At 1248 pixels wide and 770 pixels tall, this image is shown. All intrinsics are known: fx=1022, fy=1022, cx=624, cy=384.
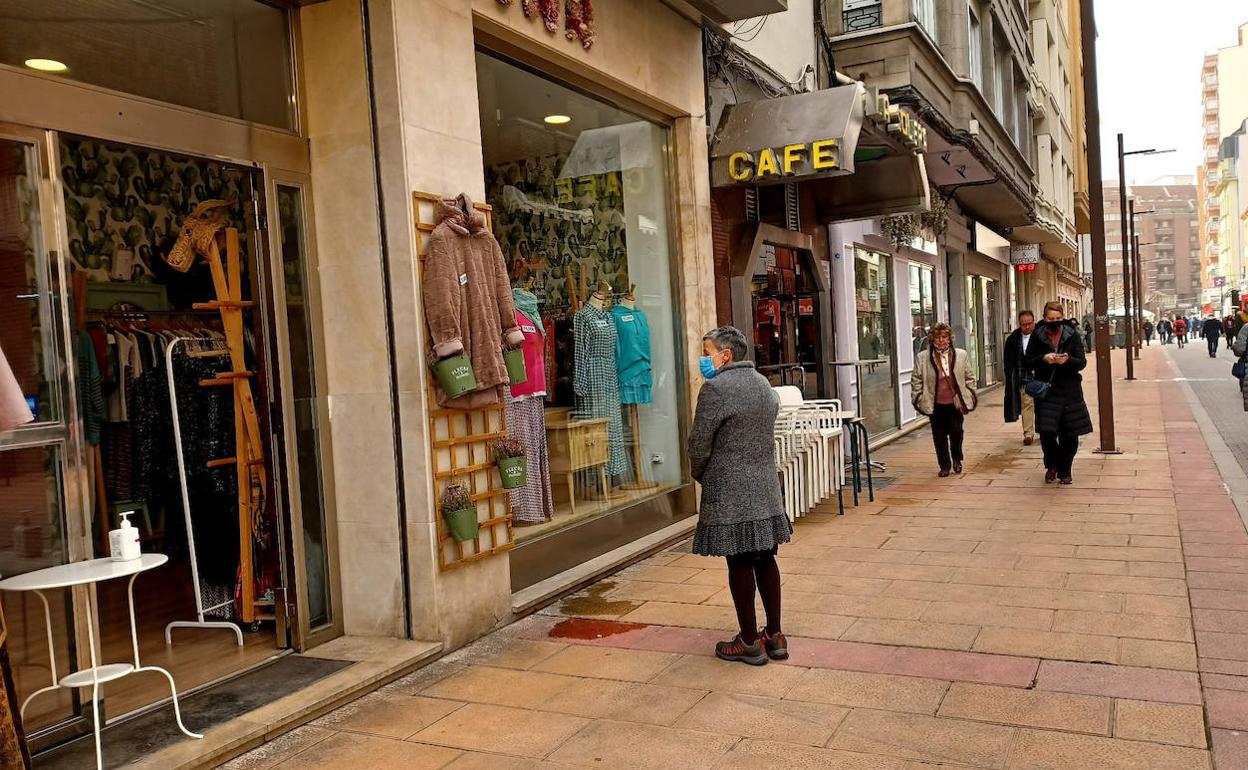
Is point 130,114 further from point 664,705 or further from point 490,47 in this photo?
point 664,705

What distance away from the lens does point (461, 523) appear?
533cm

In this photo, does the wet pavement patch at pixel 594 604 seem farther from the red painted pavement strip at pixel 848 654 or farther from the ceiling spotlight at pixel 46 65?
the ceiling spotlight at pixel 46 65

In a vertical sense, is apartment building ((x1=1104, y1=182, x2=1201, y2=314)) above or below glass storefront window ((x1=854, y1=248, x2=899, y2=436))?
above

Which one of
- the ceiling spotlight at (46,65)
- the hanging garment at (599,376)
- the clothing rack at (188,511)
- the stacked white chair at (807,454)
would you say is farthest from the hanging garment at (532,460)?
the ceiling spotlight at (46,65)

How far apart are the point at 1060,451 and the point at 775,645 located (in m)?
5.96

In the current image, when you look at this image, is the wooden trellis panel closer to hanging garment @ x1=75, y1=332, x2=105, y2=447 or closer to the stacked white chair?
hanging garment @ x1=75, y1=332, x2=105, y2=447

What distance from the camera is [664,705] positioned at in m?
4.43

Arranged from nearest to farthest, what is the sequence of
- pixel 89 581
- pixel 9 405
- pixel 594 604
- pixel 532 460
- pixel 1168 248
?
pixel 9 405 < pixel 89 581 < pixel 594 604 < pixel 532 460 < pixel 1168 248

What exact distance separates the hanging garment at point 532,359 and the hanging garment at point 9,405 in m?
3.81

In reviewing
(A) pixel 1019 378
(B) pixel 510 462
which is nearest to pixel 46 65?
(B) pixel 510 462

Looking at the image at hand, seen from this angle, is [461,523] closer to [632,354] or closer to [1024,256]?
[632,354]

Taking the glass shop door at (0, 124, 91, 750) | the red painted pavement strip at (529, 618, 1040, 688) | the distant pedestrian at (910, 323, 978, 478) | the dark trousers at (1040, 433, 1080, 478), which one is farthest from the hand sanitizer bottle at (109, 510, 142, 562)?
the distant pedestrian at (910, 323, 978, 478)

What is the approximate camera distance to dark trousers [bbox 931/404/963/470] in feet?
35.6

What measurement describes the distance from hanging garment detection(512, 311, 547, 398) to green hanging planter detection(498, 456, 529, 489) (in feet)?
4.12
